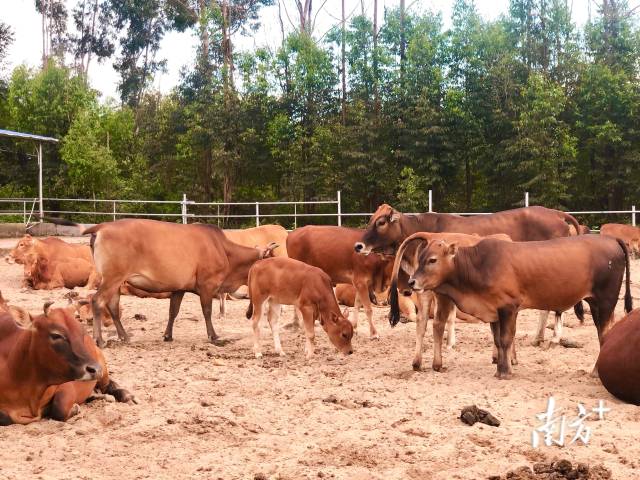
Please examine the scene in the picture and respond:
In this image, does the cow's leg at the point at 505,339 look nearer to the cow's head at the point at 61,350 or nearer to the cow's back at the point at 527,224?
the cow's head at the point at 61,350

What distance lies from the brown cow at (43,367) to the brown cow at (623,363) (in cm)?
419

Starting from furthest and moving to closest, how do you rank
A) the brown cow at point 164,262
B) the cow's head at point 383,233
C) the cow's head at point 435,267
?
the cow's head at point 383,233, the brown cow at point 164,262, the cow's head at point 435,267

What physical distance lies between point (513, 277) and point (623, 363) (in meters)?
1.59

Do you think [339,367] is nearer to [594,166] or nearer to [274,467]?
[274,467]

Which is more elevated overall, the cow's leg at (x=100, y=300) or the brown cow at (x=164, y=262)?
the brown cow at (x=164, y=262)

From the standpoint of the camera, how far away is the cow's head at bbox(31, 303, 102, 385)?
6043 mm

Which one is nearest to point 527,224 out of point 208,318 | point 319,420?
point 208,318

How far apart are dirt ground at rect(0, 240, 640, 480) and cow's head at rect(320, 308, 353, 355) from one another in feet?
0.49

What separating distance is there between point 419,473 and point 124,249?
246 inches

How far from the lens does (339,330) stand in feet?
30.6

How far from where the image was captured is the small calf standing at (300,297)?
9.35 metres

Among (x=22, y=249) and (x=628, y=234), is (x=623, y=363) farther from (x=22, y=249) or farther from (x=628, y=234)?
(x=628, y=234)

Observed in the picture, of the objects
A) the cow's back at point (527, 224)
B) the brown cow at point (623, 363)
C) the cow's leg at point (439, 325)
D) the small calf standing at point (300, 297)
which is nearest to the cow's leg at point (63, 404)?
the small calf standing at point (300, 297)

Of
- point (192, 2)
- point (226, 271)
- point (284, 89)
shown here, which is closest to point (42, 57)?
point (192, 2)
